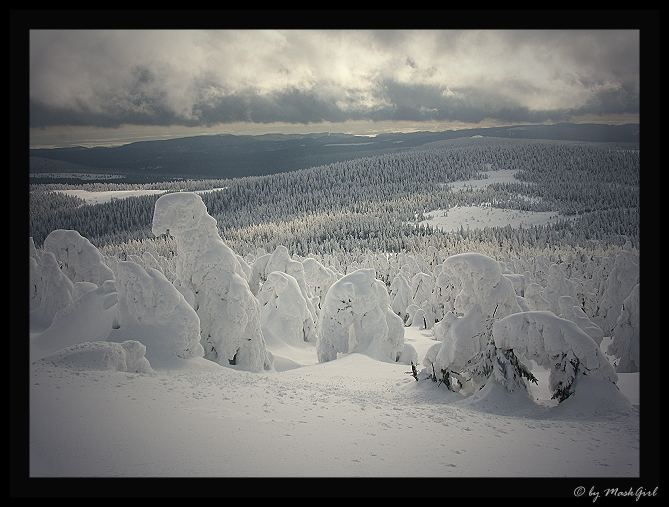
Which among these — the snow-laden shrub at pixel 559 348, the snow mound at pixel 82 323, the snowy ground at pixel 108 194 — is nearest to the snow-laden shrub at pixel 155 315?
the snow mound at pixel 82 323

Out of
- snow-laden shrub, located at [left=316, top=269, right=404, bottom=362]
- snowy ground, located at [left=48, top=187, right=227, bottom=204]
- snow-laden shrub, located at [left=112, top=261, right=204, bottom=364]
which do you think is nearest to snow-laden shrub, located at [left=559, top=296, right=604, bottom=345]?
snow-laden shrub, located at [left=316, top=269, right=404, bottom=362]

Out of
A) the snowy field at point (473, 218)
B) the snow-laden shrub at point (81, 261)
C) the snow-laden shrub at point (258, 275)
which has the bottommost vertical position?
the snow-laden shrub at point (258, 275)

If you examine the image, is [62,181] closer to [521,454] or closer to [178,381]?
[178,381]

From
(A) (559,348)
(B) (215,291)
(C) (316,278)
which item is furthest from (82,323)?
(C) (316,278)

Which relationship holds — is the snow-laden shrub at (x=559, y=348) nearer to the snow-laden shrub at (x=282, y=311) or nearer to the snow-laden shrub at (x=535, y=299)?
the snow-laden shrub at (x=282, y=311)

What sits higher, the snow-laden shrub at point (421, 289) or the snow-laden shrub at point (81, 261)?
the snow-laden shrub at point (81, 261)

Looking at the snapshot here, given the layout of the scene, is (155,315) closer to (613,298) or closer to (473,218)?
(613,298)

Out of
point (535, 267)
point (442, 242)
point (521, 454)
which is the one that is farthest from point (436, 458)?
point (442, 242)

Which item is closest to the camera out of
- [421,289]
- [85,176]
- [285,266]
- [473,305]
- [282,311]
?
[473,305]
